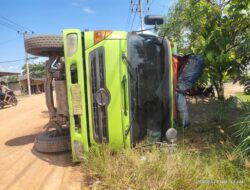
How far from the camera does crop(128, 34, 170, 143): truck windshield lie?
3.63m

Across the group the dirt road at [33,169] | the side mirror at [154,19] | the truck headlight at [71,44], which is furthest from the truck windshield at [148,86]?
the dirt road at [33,169]

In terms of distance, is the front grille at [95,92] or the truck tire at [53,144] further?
the truck tire at [53,144]

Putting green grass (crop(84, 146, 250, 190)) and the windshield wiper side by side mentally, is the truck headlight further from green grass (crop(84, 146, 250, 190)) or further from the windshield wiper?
green grass (crop(84, 146, 250, 190))

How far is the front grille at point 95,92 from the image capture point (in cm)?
357

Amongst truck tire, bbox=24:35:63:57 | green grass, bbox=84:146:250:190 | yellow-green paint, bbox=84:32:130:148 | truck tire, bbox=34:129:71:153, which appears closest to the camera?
green grass, bbox=84:146:250:190

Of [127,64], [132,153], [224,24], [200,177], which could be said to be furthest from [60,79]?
[224,24]

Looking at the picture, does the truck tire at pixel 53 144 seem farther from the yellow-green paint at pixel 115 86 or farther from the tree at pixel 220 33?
the tree at pixel 220 33

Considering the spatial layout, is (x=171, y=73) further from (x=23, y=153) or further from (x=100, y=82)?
(x=23, y=153)

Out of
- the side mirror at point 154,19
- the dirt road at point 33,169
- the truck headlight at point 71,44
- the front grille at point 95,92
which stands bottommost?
the dirt road at point 33,169

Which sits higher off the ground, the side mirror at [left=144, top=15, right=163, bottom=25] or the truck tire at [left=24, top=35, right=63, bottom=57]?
the side mirror at [left=144, top=15, right=163, bottom=25]

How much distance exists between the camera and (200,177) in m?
2.77

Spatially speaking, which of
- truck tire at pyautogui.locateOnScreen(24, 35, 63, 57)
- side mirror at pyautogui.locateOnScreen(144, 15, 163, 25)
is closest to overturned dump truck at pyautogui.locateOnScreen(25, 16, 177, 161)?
side mirror at pyautogui.locateOnScreen(144, 15, 163, 25)

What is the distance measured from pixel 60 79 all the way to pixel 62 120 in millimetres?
826

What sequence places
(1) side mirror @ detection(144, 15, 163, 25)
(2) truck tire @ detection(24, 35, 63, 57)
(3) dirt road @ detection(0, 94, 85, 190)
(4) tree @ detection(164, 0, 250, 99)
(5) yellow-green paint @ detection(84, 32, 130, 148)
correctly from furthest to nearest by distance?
1. (4) tree @ detection(164, 0, 250, 99)
2. (2) truck tire @ detection(24, 35, 63, 57)
3. (1) side mirror @ detection(144, 15, 163, 25)
4. (5) yellow-green paint @ detection(84, 32, 130, 148)
5. (3) dirt road @ detection(0, 94, 85, 190)
